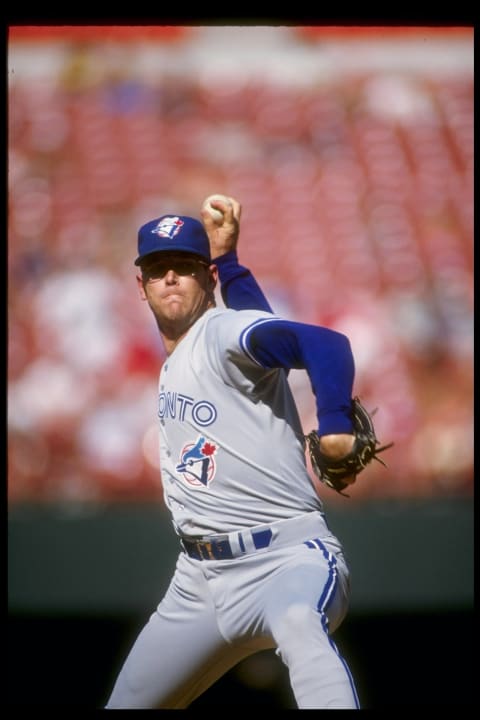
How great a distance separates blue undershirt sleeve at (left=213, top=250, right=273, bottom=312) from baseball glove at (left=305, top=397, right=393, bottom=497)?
26.2 inches

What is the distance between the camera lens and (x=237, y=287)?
2680 mm

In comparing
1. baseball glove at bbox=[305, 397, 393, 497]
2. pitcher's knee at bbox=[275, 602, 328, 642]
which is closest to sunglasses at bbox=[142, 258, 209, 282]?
baseball glove at bbox=[305, 397, 393, 497]

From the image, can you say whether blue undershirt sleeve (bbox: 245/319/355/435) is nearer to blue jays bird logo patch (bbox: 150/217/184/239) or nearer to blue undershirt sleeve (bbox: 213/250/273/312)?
blue jays bird logo patch (bbox: 150/217/184/239)

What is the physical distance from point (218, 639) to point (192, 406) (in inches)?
19.9

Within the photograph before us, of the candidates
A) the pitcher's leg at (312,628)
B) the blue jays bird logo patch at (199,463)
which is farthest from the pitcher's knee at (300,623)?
the blue jays bird logo patch at (199,463)

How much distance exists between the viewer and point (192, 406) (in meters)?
2.29

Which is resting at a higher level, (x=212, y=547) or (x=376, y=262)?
(x=376, y=262)

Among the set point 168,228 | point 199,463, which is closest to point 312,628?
point 199,463

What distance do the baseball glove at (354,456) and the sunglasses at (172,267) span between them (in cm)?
56

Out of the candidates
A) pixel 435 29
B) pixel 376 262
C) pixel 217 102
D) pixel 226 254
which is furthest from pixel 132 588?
pixel 435 29

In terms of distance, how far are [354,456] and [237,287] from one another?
0.85 meters

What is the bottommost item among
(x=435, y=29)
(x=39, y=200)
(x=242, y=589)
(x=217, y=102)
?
(x=242, y=589)

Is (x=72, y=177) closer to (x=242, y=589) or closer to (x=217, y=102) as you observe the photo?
(x=217, y=102)

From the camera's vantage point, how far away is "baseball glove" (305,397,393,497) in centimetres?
195
